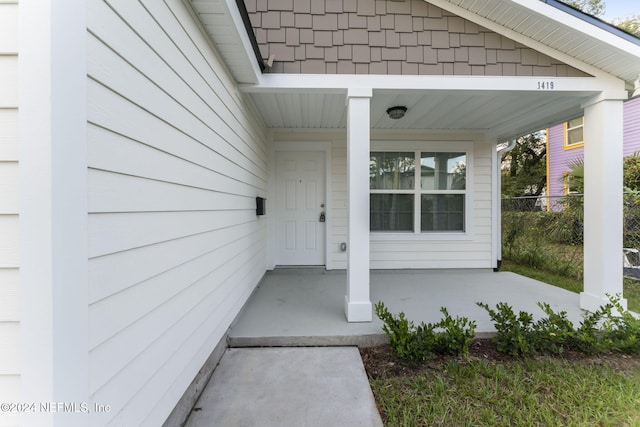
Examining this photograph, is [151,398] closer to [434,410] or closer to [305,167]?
[434,410]

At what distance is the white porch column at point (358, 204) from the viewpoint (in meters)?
2.38

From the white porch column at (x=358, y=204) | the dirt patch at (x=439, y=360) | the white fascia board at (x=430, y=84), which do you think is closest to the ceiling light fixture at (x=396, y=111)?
the white fascia board at (x=430, y=84)

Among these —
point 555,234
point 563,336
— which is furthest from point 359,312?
point 555,234

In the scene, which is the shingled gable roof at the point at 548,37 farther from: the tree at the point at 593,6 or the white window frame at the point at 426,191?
the tree at the point at 593,6

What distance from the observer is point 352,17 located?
7.92 feet

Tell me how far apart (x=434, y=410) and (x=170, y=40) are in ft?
7.94

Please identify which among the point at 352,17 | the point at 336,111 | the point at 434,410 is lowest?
the point at 434,410

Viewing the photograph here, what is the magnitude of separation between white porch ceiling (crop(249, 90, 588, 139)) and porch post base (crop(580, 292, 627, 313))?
1.97m

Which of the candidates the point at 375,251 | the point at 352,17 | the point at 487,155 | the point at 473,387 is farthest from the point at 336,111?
the point at 473,387

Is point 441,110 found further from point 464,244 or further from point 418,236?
point 464,244

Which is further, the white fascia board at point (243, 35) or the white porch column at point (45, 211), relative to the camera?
the white fascia board at point (243, 35)

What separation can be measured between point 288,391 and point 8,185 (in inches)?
65.2

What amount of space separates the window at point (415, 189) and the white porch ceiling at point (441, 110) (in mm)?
488

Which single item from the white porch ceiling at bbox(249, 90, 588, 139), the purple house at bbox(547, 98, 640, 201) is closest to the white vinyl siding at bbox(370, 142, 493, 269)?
the white porch ceiling at bbox(249, 90, 588, 139)
